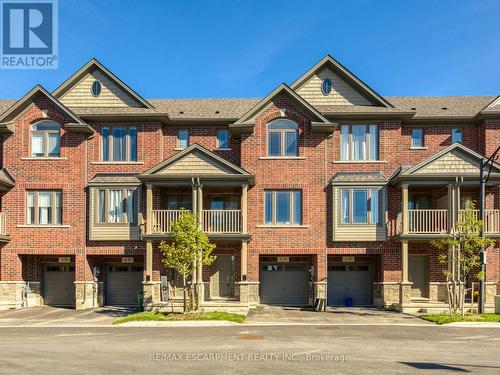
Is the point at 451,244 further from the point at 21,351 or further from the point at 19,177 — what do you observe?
the point at 19,177

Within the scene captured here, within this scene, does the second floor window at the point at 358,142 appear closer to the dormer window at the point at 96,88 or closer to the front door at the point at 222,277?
the front door at the point at 222,277

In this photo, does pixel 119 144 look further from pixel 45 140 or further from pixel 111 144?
pixel 45 140

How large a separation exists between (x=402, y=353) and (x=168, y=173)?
1536cm

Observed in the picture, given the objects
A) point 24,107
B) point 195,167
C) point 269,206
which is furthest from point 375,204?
point 24,107

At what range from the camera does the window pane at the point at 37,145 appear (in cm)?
2686

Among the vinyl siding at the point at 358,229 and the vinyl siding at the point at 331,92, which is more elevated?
the vinyl siding at the point at 331,92

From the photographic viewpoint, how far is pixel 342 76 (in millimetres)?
27672

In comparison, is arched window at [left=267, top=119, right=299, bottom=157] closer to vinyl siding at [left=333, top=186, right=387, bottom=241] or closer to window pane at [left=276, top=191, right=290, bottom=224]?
window pane at [left=276, top=191, right=290, bottom=224]

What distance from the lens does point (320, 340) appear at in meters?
15.9

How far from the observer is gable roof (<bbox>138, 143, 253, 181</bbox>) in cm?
2527

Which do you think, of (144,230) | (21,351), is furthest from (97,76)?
(21,351)

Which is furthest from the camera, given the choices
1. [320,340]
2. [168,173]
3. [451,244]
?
[168,173]

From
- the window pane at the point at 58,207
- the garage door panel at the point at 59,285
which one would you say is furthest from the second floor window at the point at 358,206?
the garage door panel at the point at 59,285

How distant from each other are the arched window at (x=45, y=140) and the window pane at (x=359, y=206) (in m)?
16.1
